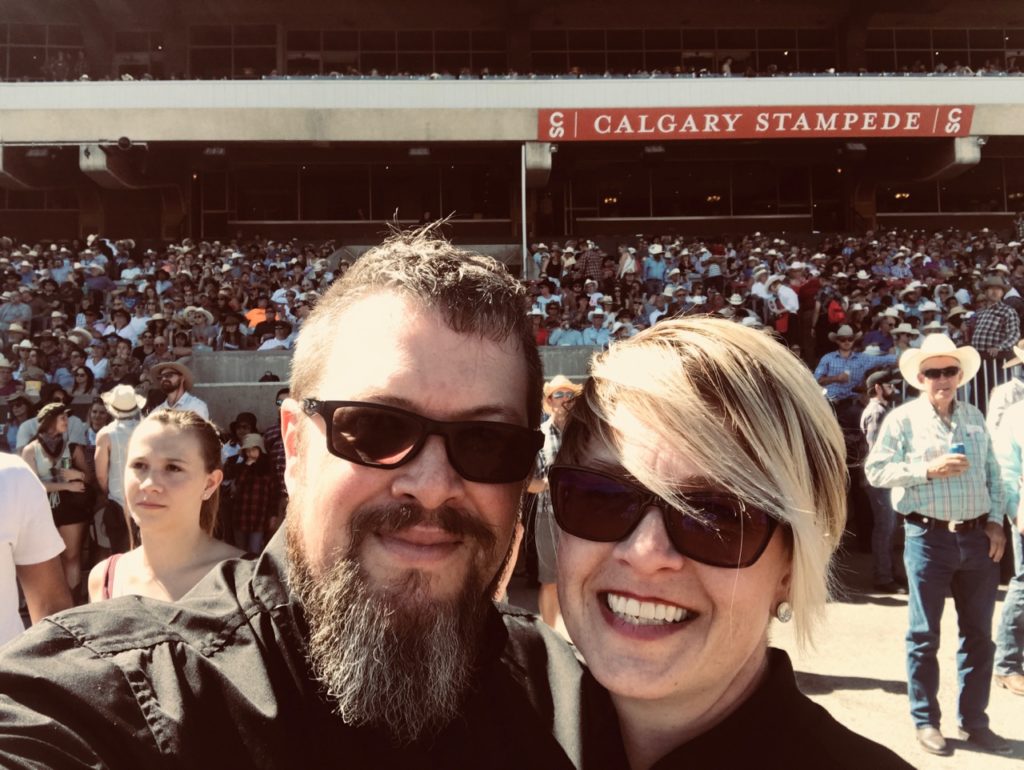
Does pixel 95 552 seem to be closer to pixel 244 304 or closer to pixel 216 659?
pixel 216 659

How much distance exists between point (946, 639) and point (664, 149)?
19388 mm

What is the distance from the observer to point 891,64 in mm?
25469

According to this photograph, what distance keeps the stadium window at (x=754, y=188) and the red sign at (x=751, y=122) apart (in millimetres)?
4291

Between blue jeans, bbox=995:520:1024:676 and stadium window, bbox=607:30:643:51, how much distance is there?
23630 millimetres

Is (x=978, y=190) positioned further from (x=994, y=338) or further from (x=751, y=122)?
(x=994, y=338)

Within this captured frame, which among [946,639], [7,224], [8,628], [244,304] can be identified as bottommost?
[946,639]

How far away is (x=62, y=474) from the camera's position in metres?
6.37

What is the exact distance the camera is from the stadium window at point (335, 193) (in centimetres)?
2427

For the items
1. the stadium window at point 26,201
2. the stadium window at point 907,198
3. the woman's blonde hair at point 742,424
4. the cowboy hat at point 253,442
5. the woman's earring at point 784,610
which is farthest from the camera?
the stadium window at point 907,198

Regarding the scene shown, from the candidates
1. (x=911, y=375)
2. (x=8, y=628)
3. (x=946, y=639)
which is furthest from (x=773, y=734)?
(x=946, y=639)

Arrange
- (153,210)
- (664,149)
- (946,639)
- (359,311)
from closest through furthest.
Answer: (359,311) < (946,639) < (664,149) < (153,210)

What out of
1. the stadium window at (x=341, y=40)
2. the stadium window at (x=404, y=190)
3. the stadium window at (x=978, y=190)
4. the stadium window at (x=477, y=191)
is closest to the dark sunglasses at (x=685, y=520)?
the stadium window at (x=477, y=191)

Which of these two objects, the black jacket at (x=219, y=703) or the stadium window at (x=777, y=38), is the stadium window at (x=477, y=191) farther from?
the black jacket at (x=219, y=703)

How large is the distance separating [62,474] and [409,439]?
613 centimetres
